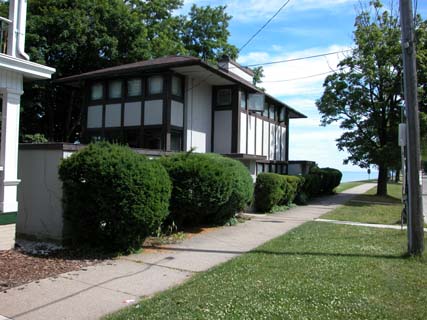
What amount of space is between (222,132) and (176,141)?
256 cm

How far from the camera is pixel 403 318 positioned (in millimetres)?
4750

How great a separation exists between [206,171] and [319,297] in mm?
5461

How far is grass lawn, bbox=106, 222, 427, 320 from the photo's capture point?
4855mm

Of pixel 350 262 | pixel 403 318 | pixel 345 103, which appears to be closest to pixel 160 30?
pixel 345 103

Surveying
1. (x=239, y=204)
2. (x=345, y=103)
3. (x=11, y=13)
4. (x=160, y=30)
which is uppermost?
(x=160, y=30)

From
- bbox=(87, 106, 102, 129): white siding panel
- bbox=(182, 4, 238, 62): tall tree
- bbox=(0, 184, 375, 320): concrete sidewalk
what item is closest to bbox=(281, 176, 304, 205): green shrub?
bbox=(0, 184, 375, 320): concrete sidewalk

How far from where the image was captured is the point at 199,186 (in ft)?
33.6

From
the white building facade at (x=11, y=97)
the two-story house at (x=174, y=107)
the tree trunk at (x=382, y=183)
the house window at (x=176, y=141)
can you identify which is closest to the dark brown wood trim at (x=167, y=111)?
the two-story house at (x=174, y=107)

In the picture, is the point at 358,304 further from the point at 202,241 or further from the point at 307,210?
the point at 307,210

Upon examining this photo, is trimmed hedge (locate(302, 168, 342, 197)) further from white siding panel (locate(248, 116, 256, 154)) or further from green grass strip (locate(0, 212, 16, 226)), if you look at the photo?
green grass strip (locate(0, 212, 16, 226))

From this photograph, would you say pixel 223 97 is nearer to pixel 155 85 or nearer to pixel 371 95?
pixel 155 85

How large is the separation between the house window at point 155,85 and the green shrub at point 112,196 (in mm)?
8667

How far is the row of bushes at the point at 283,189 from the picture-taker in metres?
16.0

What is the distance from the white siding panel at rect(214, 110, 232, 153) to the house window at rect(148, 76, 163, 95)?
3.29 meters
